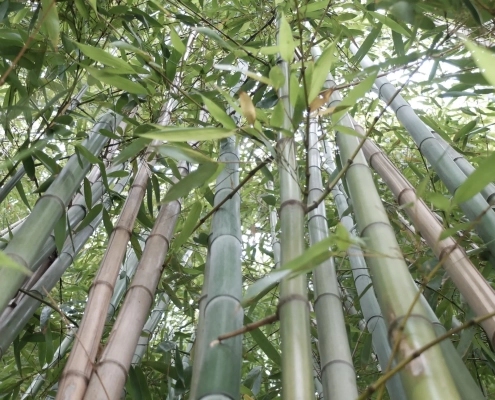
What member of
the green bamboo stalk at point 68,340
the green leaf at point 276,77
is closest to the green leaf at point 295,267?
the green leaf at point 276,77

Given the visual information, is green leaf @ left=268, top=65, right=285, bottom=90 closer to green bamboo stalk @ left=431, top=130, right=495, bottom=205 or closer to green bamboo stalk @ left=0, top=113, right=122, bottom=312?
green bamboo stalk @ left=431, top=130, right=495, bottom=205

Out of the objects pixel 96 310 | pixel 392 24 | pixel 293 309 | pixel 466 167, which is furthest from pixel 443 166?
pixel 96 310

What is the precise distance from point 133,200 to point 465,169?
0.91 m

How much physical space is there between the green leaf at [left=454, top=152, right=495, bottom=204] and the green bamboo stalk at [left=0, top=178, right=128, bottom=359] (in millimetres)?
822

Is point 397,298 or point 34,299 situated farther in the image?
point 34,299

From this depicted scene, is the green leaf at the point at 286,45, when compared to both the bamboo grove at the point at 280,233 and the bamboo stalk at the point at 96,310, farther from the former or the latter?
the bamboo stalk at the point at 96,310

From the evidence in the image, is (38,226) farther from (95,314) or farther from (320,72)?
(320,72)

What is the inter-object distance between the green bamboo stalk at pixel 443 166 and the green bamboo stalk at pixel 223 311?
406mm

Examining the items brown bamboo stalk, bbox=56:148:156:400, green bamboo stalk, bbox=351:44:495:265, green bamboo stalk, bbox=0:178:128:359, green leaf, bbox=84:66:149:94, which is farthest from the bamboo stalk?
green bamboo stalk, bbox=351:44:495:265

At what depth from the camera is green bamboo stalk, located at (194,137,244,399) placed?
0.67 meters

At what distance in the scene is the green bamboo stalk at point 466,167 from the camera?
1.07 m

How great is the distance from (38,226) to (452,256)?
2.48 ft

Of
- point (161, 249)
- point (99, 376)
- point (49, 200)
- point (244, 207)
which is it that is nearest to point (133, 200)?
point (161, 249)

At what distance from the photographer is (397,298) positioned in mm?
631
